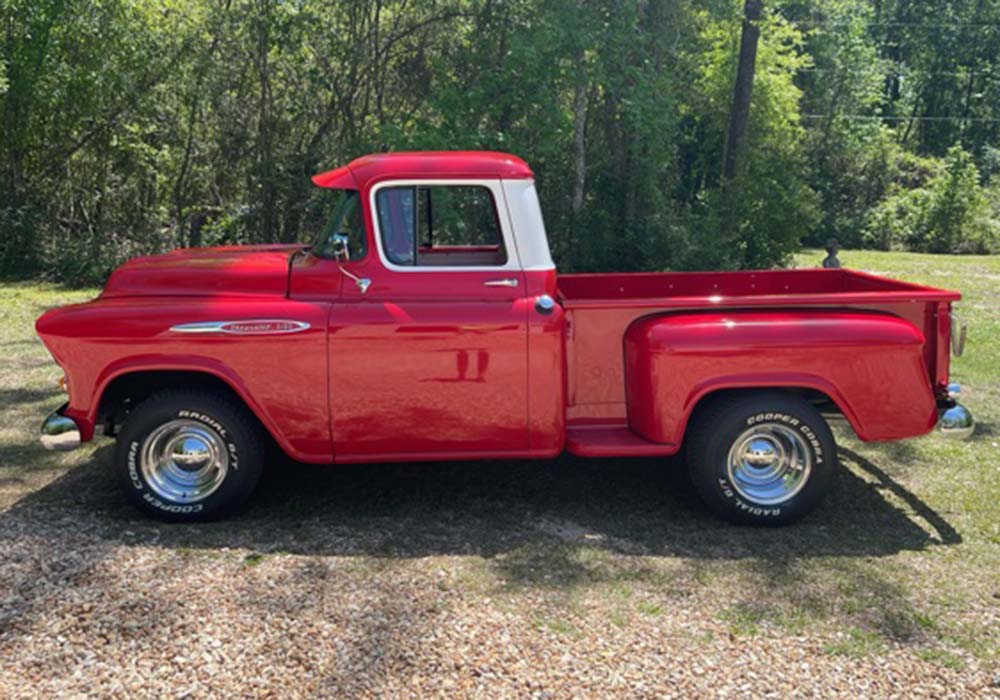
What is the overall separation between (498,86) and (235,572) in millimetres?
11167

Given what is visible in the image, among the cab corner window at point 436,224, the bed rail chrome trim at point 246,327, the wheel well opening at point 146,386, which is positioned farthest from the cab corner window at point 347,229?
the wheel well opening at point 146,386

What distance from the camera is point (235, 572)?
448cm

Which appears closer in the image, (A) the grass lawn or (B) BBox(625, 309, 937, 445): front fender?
(A) the grass lawn

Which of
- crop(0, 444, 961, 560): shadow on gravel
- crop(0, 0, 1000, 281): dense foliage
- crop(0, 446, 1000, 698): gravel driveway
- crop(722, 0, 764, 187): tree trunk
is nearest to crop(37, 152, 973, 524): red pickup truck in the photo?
crop(0, 444, 961, 560): shadow on gravel

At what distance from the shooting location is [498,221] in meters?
5.14

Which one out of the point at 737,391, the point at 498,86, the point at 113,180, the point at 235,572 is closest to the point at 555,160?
the point at 498,86

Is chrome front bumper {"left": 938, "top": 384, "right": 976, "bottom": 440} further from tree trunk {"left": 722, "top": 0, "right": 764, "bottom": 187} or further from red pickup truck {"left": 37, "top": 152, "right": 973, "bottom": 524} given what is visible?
tree trunk {"left": 722, "top": 0, "right": 764, "bottom": 187}

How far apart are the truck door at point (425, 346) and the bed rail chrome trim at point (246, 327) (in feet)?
0.80

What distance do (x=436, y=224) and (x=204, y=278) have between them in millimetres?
1421

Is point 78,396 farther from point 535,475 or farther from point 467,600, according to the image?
point 535,475

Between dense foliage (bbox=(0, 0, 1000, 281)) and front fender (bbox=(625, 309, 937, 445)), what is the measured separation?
9511 millimetres

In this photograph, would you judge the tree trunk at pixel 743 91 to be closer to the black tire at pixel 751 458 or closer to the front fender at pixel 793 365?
the front fender at pixel 793 365

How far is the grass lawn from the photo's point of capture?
3.67 meters

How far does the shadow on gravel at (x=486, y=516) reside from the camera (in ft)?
16.1
